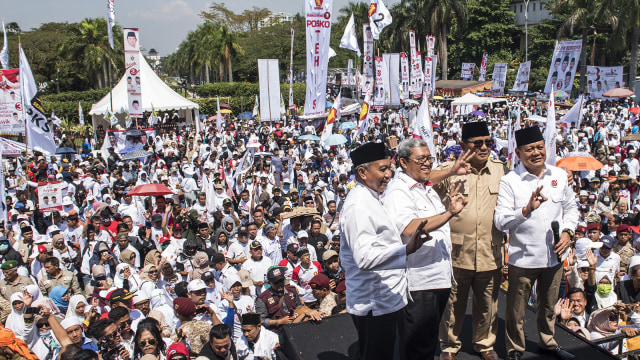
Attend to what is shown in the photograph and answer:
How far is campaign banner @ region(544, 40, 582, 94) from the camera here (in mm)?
17000

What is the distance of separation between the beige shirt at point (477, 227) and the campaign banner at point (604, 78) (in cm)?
2473

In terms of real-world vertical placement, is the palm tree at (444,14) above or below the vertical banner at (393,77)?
above

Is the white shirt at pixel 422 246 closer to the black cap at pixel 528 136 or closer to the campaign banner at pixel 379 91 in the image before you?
the black cap at pixel 528 136

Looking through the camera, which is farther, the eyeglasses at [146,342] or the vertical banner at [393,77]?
the vertical banner at [393,77]

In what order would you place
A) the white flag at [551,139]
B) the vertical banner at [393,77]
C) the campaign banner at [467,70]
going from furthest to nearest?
the campaign banner at [467,70], the vertical banner at [393,77], the white flag at [551,139]

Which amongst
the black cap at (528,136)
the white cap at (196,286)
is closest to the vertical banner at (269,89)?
the white cap at (196,286)

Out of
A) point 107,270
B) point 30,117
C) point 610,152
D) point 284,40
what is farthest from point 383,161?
point 284,40

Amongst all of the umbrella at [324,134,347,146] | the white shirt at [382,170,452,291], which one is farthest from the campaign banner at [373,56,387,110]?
the white shirt at [382,170,452,291]

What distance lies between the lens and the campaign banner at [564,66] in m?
17.0

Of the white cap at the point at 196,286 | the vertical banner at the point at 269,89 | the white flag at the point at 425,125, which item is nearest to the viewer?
the white cap at the point at 196,286

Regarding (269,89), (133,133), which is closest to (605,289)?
(269,89)

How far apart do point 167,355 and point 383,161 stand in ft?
9.07

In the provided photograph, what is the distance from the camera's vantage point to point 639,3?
29750 mm

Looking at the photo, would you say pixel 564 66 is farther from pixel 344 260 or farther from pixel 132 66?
pixel 344 260
